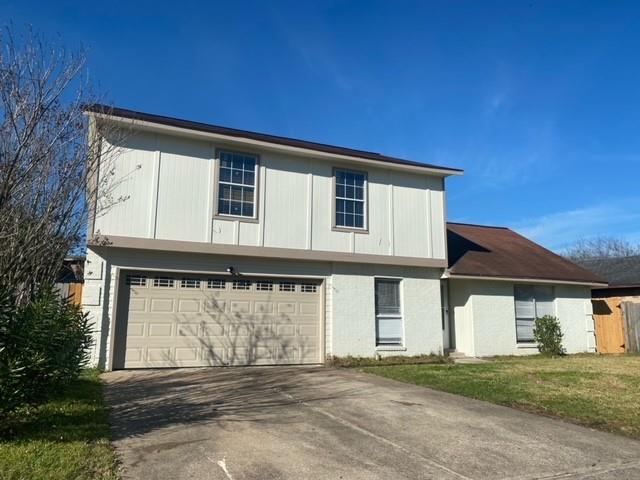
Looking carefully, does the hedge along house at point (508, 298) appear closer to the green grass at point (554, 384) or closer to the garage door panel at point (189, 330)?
the green grass at point (554, 384)

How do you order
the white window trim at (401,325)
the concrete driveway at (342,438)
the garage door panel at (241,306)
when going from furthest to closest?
the white window trim at (401,325)
the garage door panel at (241,306)
the concrete driveway at (342,438)

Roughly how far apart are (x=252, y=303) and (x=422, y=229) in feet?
18.0

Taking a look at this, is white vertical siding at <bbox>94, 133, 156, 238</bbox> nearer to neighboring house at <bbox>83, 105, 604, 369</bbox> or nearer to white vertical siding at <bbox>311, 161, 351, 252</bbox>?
neighboring house at <bbox>83, 105, 604, 369</bbox>

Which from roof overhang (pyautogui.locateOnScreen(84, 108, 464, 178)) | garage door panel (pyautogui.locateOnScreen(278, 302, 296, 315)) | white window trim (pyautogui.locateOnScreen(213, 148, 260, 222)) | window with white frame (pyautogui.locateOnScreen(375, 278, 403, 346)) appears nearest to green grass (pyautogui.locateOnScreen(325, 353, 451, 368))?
window with white frame (pyautogui.locateOnScreen(375, 278, 403, 346))

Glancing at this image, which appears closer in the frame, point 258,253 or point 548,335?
point 258,253

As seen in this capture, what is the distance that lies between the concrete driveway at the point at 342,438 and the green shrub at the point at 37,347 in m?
0.97

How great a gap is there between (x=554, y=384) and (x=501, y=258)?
750 centimetres

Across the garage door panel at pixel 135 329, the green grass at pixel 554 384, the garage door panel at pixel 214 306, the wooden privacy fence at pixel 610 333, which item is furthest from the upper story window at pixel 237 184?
the wooden privacy fence at pixel 610 333

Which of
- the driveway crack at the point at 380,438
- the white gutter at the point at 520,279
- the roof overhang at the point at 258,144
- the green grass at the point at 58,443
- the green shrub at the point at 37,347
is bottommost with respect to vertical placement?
the driveway crack at the point at 380,438

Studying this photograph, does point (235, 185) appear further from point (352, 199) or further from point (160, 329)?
point (160, 329)

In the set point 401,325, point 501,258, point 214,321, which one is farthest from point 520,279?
point 214,321

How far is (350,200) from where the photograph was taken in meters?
14.0

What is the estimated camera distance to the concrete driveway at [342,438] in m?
4.91

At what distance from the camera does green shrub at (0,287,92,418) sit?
5004 millimetres
